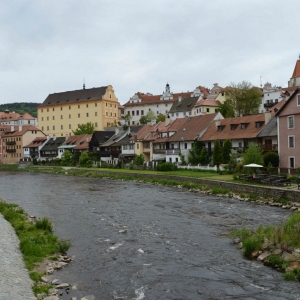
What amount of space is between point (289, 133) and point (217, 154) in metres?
10.3

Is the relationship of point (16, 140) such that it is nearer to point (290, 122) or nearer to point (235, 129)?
point (235, 129)

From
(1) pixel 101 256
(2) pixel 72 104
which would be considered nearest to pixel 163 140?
(1) pixel 101 256

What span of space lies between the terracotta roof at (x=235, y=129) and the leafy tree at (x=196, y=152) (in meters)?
0.92

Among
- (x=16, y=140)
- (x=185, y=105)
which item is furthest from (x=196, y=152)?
(x=16, y=140)

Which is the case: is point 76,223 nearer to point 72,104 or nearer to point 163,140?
point 163,140

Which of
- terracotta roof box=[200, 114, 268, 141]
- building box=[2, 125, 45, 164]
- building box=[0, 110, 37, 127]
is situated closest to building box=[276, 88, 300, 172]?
terracotta roof box=[200, 114, 268, 141]

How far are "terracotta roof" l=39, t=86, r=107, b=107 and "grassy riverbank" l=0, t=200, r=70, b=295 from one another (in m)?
82.7

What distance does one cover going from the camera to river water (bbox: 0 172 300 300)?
504 inches

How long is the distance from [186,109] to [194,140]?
39.3 metres

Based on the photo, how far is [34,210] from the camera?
27.8 meters

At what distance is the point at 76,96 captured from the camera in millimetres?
108000

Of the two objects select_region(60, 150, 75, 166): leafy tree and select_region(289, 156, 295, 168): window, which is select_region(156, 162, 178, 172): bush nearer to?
select_region(289, 156, 295, 168): window

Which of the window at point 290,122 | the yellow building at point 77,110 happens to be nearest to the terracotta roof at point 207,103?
the yellow building at point 77,110

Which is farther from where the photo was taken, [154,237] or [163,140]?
[163,140]
